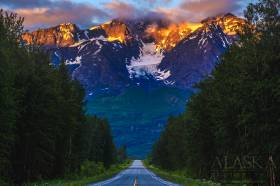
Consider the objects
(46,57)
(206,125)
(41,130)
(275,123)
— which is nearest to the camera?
(275,123)

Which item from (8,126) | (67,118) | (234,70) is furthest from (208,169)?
(8,126)

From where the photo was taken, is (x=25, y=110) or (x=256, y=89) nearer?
(x=256, y=89)

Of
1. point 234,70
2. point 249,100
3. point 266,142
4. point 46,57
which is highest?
point 46,57

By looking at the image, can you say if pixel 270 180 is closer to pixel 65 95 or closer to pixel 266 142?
pixel 266 142

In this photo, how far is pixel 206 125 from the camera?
54.8 m

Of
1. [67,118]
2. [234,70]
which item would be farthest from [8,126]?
[67,118]

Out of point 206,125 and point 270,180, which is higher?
point 206,125

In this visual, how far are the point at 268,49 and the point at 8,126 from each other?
1887 centimetres

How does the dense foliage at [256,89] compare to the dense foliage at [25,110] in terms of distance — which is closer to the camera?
the dense foliage at [256,89]

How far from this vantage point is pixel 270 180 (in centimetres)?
3419

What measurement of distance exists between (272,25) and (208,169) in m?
28.7

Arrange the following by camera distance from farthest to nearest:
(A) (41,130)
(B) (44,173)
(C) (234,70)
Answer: (B) (44,173), (A) (41,130), (C) (234,70)

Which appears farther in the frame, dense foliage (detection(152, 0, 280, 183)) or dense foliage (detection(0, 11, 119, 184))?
dense foliage (detection(0, 11, 119, 184))

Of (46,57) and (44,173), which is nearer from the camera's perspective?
(46,57)
